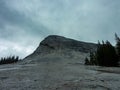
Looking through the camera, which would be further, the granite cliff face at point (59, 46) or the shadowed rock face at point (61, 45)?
the shadowed rock face at point (61, 45)

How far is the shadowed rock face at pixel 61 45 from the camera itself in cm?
8031

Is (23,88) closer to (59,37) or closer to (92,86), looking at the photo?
(92,86)

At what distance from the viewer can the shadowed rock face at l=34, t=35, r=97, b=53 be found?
80.3 m

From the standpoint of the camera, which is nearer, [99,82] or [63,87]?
[63,87]

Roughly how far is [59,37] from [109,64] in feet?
191

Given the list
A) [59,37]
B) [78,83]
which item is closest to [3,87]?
[78,83]

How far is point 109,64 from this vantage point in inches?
1474

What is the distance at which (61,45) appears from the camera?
8350 cm

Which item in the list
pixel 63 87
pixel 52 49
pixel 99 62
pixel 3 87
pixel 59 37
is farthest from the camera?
pixel 59 37

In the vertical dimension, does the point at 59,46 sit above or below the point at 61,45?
below

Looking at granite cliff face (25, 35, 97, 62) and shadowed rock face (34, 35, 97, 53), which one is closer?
granite cliff face (25, 35, 97, 62)

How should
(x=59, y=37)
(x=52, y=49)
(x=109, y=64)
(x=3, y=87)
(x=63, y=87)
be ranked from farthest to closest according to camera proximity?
1. (x=59, y=37)
2. (x=52, y=49)
3. (x=109, y=64)
4. (x=3, y=87)
5. (x=63, y=87)

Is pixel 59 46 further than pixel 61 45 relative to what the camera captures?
No

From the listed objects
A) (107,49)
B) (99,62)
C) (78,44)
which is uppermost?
(78,44)
